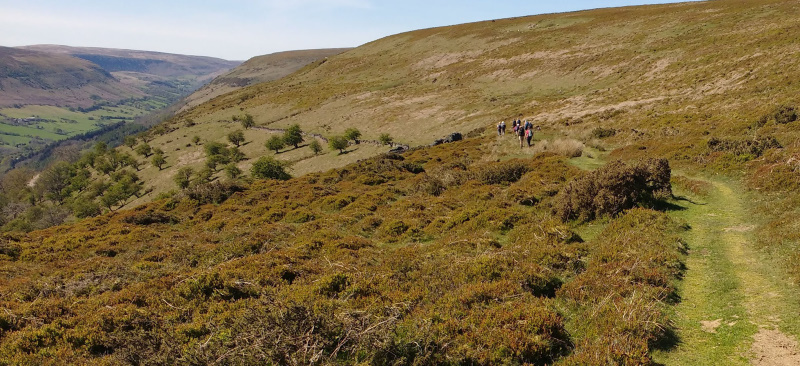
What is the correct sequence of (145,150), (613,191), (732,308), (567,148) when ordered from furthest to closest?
(145,150)
(567,148)
(613,191)
(732,308)

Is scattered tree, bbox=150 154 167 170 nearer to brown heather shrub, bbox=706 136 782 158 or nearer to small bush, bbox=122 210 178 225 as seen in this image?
small bush, bbox=122 210 178 225

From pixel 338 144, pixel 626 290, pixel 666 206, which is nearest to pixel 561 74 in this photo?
pixel 338 144

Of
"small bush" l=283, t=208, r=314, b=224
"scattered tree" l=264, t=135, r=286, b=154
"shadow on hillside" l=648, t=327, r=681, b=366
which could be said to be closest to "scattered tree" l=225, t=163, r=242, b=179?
"scattered tree" l=264, t=135, r=286, b=154

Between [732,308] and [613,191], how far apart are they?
7032mm

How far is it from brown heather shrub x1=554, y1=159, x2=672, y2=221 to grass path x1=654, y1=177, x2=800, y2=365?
279cm

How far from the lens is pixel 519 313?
7879 millimetres

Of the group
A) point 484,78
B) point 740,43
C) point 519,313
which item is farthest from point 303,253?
point 484,78

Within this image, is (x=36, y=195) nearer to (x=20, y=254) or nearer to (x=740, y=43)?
(x=20, y=254)

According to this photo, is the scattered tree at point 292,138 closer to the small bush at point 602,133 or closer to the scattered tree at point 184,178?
the scattered tree at point 184,178

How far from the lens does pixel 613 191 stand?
1409cm

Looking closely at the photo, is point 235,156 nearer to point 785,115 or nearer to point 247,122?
point 247,122

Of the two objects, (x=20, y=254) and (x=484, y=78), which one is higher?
(x=484, y=78)

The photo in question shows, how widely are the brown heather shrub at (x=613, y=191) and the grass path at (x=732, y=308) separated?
110 inches

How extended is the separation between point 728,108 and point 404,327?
1366 inches
